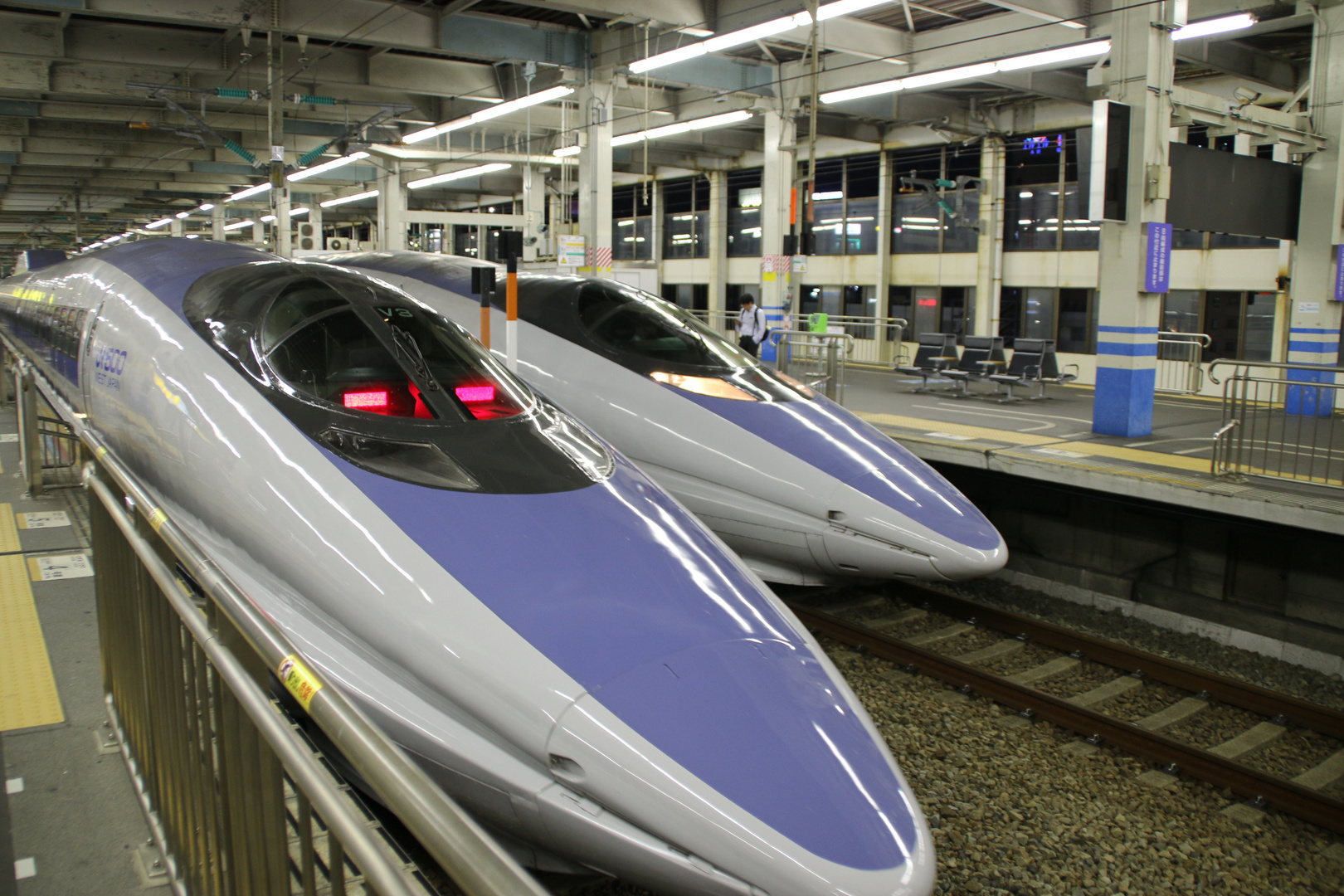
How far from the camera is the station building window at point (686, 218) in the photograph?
1134 inches

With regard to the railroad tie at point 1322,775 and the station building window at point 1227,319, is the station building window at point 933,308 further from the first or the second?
the railroad tie at point 1322,775

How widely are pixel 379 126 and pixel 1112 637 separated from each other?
57.4ft

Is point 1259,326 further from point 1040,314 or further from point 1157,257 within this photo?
point 1157,257

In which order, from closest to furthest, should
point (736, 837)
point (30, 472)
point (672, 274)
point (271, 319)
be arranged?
point (736, 837) → point (271, 319) → point (30, 472) → point (672, 274)

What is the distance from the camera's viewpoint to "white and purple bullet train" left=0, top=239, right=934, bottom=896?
289 cm

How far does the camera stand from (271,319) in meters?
4.83

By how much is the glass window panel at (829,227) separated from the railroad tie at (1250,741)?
19.5 m

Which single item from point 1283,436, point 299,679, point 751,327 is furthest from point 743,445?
point 751,327

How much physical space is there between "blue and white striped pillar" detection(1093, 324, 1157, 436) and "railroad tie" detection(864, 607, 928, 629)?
4181mm

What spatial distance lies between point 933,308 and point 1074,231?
3613 mm

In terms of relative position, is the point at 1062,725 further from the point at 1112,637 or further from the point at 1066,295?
the point at 1066,295

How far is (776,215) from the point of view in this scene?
17797mm

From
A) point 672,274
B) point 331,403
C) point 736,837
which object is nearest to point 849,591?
point 331,403

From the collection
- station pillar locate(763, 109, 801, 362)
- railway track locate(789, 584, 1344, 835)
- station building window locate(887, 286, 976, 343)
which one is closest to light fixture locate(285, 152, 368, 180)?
station pillar locate(763, 109, 801, 362)
